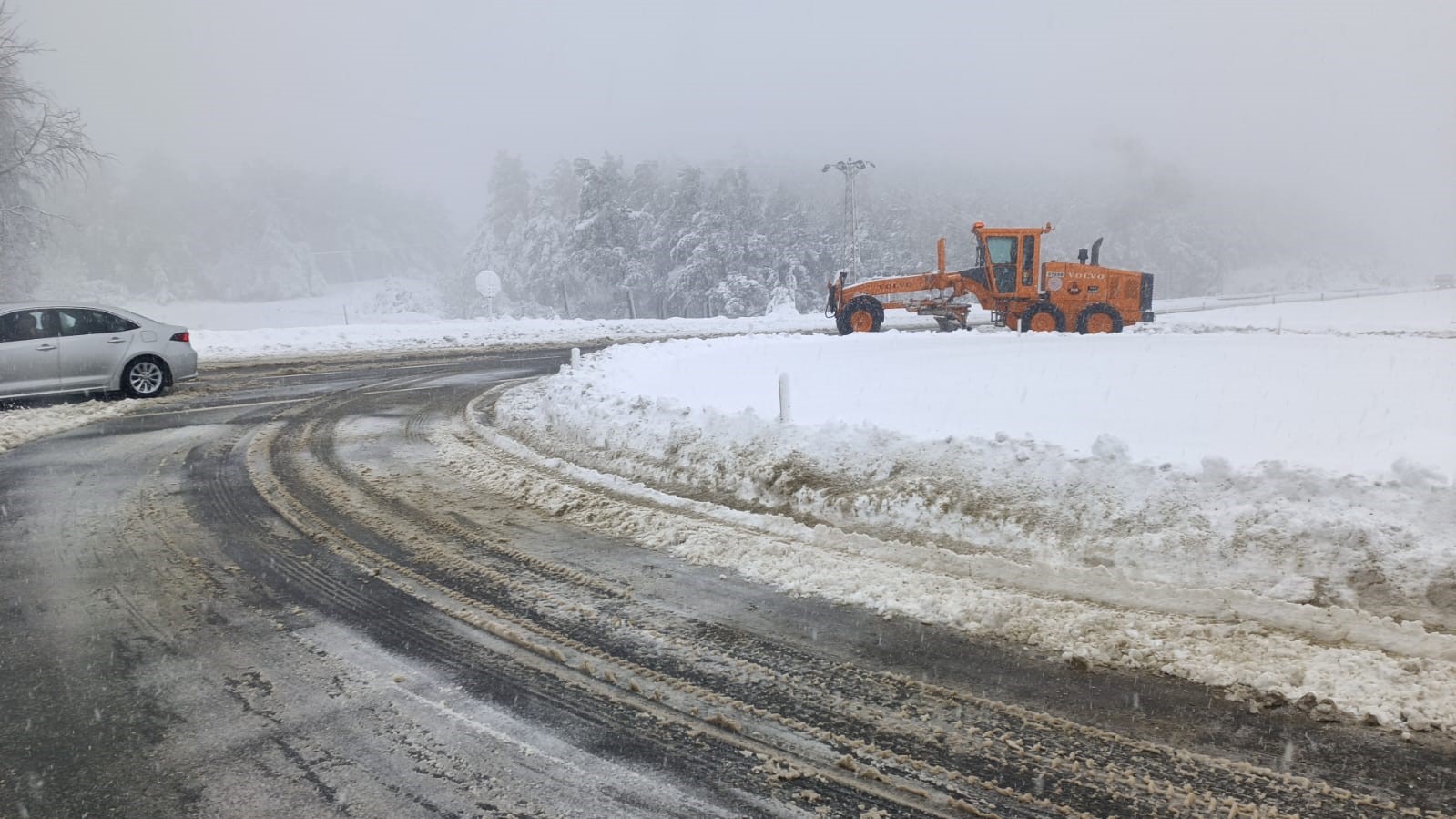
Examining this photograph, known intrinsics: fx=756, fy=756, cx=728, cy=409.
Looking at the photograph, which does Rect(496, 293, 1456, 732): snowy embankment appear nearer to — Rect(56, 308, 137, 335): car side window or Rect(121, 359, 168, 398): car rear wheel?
Rect(121, 359, 168, 398): car rear wheel

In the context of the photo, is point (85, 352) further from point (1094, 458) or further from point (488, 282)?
point (488, 282)

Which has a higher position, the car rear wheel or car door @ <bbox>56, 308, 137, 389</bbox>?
car door @ <bbox>56, 308, 137, 389</bbox>

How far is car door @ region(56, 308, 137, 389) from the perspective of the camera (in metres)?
11.9

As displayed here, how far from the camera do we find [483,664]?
3.80 m

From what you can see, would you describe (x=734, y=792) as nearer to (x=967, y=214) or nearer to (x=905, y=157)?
(x=967, y=214)

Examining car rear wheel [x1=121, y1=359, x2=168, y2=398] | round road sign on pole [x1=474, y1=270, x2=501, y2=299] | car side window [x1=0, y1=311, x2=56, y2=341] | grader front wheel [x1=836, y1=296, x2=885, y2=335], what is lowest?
car rear wheel [x1=121, y1=359, x2=168, y2=398]

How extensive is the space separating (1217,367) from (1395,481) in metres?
7.63

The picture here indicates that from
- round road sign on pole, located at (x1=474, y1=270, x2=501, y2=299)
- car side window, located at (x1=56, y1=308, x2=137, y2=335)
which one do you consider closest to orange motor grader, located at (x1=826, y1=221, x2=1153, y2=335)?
car side window, located at (x1=56, y1=308, x2=137, y2=335)

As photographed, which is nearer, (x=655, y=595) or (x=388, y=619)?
(x=388, y=619)

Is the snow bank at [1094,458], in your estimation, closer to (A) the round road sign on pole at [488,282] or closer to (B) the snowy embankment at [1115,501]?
(B) the snowy embankment at [1115,501]

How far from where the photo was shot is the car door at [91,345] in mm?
11898

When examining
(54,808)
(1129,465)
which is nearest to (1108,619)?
(1129,465)

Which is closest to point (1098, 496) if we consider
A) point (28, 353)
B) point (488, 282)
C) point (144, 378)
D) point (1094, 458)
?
point (1094, 458)

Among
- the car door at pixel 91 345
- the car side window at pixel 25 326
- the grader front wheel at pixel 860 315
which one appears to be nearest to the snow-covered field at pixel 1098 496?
the car door at pixel 91 345
